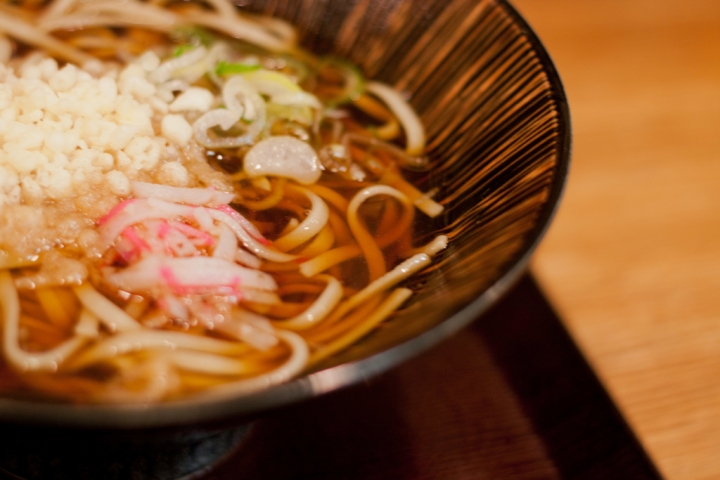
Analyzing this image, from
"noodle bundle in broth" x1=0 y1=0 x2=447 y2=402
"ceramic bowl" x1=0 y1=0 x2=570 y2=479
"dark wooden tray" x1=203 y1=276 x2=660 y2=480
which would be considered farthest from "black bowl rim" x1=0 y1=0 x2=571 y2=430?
"dark wooden tray" x1=203 y1=276 x2=660 y2=480

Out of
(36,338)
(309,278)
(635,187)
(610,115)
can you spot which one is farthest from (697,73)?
(36,338)

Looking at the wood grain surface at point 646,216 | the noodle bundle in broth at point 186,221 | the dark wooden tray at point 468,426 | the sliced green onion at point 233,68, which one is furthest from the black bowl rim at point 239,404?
the sliced green onion at point 233,68

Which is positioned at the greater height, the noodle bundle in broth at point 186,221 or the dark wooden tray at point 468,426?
the noodle bundle in broth at point 186,221

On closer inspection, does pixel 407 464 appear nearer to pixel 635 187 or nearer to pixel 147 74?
pixel 147 74

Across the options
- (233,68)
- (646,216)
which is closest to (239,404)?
(233,68)

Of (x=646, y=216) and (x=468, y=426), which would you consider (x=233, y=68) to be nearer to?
(x=468, y=426)

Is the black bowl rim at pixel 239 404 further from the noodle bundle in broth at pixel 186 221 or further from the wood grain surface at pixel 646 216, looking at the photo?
the wood grain surface at pixel 646 216

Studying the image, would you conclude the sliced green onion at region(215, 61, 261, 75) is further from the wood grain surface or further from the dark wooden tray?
the wood grain surface
